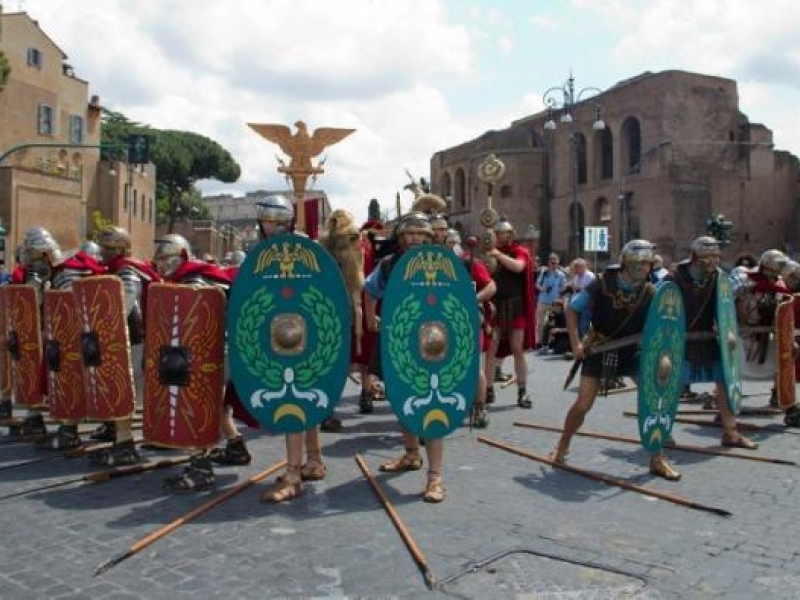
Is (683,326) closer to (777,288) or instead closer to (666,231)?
(777,288)

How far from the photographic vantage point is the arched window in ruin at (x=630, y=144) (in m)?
46.1

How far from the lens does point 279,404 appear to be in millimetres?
4801

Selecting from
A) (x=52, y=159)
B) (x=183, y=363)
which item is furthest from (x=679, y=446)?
(x=52, y=159)

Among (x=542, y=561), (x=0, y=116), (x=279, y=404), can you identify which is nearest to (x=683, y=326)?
(x=542, y=561)

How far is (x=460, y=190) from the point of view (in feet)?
197

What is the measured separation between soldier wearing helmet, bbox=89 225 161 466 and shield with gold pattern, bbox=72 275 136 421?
0.16 meters

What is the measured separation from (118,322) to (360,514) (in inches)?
83.3

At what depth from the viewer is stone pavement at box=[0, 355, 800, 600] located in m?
3.53

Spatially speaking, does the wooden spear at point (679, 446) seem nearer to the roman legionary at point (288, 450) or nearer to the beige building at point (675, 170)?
the roman legionary at point (288, 450)

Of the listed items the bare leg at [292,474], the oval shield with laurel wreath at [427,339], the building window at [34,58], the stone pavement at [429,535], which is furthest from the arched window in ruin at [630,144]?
the bare leg at [292,474]

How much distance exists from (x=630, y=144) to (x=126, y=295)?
44.4 metres

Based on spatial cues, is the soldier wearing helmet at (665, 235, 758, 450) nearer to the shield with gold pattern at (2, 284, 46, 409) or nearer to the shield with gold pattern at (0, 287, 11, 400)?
the shield with gold pattern at (2, 284, 46, 409)

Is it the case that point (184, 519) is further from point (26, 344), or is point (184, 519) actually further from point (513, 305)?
point (513, 305)

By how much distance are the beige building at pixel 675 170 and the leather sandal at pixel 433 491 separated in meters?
37.3
